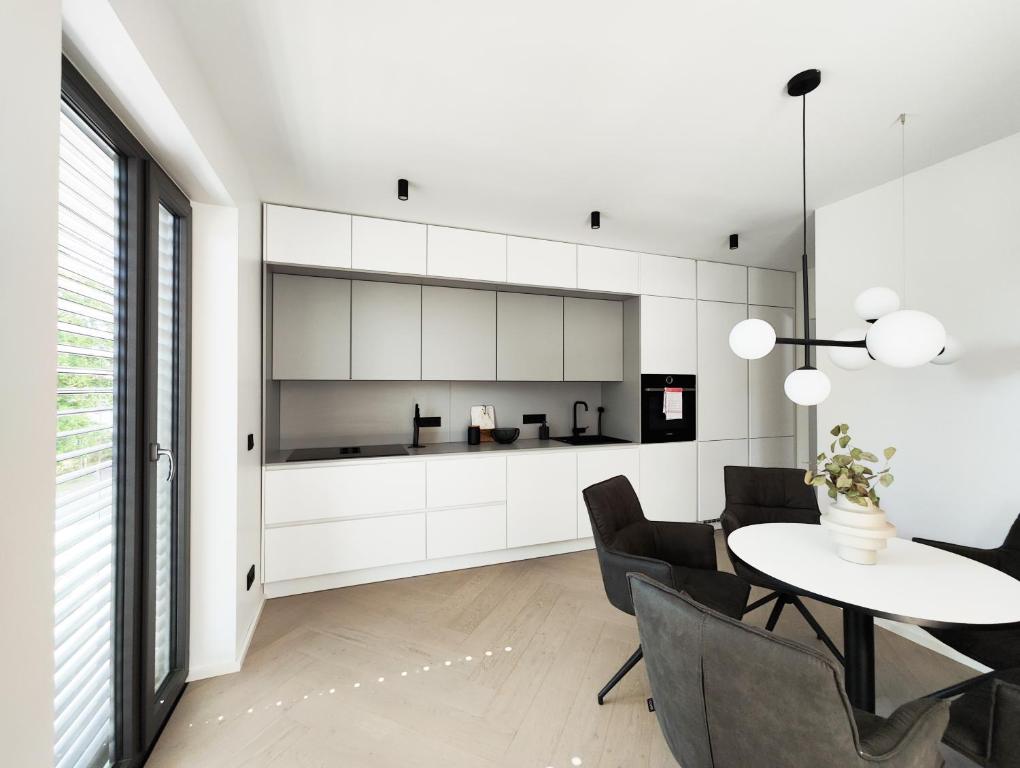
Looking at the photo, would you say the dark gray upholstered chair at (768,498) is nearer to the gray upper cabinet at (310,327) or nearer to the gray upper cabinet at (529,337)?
the gray upper cabinet at (529,337)

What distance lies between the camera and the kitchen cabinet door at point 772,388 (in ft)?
14.4

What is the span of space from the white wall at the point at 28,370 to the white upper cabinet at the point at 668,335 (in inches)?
146

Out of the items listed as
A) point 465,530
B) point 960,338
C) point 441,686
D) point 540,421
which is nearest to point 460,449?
point 465,530

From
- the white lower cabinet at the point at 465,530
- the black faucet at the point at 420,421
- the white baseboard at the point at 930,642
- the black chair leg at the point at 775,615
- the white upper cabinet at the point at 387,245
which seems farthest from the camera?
the black faucet at the point at 420,421

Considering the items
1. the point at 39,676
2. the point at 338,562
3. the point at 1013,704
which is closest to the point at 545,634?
the point at 338,562

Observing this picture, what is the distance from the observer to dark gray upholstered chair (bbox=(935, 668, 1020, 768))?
104 centimetres

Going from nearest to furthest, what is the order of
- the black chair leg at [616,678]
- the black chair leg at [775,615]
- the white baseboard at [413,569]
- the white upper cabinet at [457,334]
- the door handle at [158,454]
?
the door handle at [158,454] < the black chair leg at [616,678] < the black chair leg at [775,615] < the white baseboard at [413,569] < the white upper cabinet at [457,334]

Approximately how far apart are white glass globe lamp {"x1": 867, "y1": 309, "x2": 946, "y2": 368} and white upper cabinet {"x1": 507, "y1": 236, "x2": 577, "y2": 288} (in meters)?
2.46

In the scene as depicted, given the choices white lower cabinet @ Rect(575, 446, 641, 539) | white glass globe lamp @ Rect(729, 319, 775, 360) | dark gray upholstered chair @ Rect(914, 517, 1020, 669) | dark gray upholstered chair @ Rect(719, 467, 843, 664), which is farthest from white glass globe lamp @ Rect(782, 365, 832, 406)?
white lower cabinet @ Rect(575, 446, 641, 539)

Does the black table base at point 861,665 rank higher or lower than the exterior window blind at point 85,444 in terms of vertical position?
lower

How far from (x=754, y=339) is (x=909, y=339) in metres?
0.43

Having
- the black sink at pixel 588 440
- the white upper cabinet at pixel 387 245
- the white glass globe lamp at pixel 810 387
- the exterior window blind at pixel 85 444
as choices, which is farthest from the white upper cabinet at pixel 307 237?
the white glass globe lamp at pixel 810 387

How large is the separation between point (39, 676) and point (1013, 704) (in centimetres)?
201

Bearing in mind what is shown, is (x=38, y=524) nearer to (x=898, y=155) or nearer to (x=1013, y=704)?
(x=1013, y=704)
